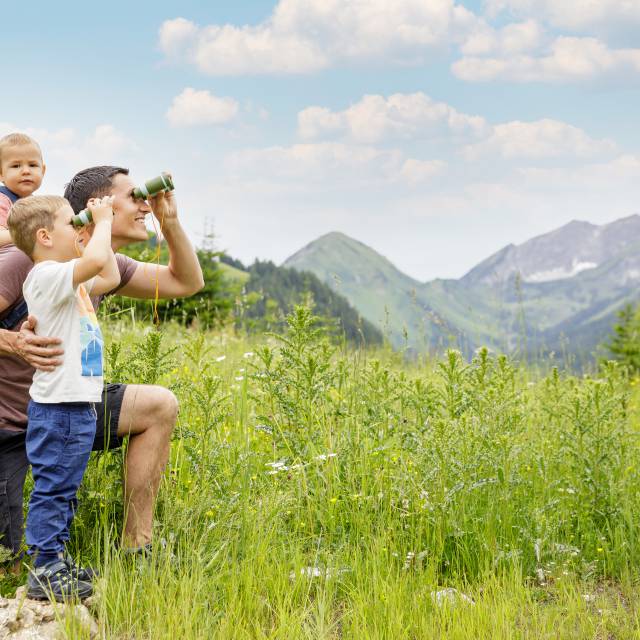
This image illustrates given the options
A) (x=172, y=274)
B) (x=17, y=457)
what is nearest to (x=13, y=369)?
(x=17, y=457)

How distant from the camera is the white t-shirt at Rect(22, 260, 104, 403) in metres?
3.41

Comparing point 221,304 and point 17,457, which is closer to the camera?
point 17,457

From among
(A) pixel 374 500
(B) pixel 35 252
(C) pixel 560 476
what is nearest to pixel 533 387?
(C) pixel 560 476

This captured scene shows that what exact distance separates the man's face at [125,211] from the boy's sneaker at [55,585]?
5.95ft

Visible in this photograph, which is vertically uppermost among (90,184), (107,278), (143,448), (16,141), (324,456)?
(16,141)

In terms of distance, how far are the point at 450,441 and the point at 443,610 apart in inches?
46.0

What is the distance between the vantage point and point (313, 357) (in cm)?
471

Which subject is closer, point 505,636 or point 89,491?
point 505,636

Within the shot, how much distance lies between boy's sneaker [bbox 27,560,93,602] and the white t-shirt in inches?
32.0

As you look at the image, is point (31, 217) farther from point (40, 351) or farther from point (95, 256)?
point (40, 351)

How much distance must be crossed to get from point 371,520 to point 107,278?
210 cm

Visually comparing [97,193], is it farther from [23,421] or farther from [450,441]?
[450,441]

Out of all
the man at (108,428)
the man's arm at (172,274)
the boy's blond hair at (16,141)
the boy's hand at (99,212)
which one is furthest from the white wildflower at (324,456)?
the boy's blond hair at (16,141)

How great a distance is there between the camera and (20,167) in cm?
477
